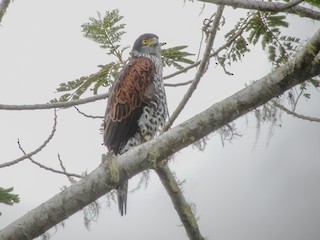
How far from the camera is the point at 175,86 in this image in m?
5.73

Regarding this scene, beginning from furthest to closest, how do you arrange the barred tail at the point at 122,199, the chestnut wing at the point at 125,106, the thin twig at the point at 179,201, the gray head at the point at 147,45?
the gray head at the point at 147,45 → the chestnut wing at the point at 125,106 → the barred tail at the point at 122,199 → the thin twig at the point at 179,201

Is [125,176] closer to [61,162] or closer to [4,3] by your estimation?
[61,162]

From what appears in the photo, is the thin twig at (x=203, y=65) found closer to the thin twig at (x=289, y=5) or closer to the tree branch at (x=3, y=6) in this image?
the thin twig at (x=289, y=5)

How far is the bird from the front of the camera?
18.3 ft

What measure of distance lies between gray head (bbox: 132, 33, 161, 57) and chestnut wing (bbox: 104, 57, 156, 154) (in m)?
0.66

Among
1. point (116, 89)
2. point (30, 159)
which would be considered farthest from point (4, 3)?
point (116, 89)

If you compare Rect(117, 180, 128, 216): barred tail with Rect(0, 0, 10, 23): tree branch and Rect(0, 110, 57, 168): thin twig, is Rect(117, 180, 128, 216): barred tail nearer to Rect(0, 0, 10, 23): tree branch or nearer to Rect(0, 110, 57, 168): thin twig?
Rect(0, 110, 57, 168): thin twig

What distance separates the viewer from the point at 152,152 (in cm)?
383

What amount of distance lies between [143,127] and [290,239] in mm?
28935

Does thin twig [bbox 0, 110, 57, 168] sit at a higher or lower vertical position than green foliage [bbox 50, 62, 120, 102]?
lower

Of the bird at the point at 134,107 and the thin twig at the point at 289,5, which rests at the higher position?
the bird at the point at 134,107

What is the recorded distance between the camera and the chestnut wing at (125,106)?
5543 mm

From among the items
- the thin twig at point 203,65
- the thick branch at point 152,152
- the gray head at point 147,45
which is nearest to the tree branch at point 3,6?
the thick branch at point 152,152

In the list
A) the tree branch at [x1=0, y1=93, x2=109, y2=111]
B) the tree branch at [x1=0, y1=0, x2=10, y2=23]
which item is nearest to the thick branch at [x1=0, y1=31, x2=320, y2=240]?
the tree branch at [x1=0, y1=93, x2=109, y2=111]
